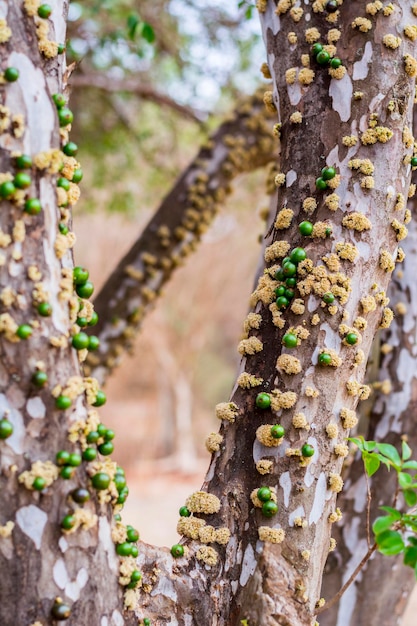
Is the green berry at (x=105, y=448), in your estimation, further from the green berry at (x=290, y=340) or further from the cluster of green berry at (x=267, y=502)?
the green berry at (x=290, y=340)

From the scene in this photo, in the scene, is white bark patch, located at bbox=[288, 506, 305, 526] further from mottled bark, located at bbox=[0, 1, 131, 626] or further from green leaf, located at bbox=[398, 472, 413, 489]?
mottled bark, located at bbox=[0, 1, 131, 626]

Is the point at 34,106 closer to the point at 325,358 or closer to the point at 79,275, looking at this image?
the point at 79,275

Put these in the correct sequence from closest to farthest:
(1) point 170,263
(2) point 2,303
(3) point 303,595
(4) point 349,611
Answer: (2) point 2,303
(3) point 303,595
(4) point 349,611
(1) point 170,263

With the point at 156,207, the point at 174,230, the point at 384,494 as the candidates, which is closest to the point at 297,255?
the point at 384,494

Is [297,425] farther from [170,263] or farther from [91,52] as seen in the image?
[91,52]

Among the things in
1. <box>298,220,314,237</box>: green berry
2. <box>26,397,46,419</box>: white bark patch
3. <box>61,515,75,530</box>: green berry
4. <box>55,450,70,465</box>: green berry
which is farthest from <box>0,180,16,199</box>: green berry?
<box>298,220,314,237</box>: green berry

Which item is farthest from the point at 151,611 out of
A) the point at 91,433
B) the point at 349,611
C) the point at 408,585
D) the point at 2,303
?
the point at 408,585
